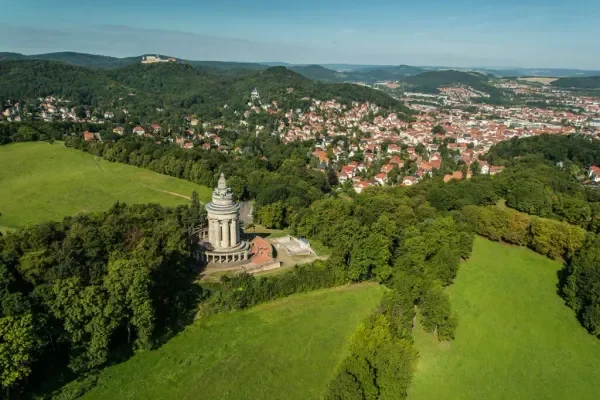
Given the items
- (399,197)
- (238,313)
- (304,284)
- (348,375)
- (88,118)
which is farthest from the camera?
(88,118)

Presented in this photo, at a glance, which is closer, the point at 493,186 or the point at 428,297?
the point at 428,297

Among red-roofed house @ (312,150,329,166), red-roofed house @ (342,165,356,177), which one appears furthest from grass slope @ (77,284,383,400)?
red-roofed house @ (312,150,329,166)

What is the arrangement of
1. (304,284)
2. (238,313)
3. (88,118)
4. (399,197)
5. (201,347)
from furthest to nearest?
(88,118)
(399,197)
(304,284)
(238,313)
(201,347)

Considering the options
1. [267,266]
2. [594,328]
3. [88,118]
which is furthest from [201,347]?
[88,118]

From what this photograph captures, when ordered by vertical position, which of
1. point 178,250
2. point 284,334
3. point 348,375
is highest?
point 178,250

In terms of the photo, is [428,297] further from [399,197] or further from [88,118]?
[88,118]

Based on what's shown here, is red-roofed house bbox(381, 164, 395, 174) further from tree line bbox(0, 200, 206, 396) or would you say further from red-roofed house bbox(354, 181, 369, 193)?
tree line bbox(0, 200, 206, 396)
